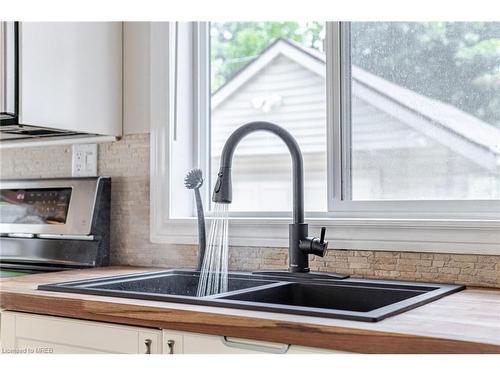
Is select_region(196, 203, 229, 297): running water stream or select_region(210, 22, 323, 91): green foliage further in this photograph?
select_region(210, 22, 323, 91): green foliage

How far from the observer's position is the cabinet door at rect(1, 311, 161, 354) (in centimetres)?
141

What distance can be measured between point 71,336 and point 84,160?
3.29ft

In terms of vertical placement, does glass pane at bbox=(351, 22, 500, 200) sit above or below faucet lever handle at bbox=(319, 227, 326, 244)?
above

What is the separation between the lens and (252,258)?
2021 mm

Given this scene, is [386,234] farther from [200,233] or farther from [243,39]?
[243,39]

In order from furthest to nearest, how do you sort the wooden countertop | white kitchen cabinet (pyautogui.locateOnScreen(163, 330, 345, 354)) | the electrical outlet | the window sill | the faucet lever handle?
the electrical outlet < the faucet lever handle < the window sill < white kitchen cabinet (pyautogui.locateOnScreen(163, 330, 345, 354)) < the wooden countertop

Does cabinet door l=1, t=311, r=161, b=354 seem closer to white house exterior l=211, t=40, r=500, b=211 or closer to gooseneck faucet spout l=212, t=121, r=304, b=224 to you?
gooseneck faucet spout l=212, t=121, r=304, b=224

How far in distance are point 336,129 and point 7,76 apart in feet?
3.30

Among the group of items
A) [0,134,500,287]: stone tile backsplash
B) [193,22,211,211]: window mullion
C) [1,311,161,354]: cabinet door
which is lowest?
[1,311,161,354]: cabinet door

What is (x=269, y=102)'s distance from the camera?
7.18 ft

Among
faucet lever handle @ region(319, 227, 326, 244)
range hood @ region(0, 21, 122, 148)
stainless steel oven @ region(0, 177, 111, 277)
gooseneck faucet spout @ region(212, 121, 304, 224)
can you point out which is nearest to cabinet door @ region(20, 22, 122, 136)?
range hood @ region(0, 21, 122, 148)


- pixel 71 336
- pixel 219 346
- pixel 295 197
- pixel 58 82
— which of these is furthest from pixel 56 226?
pixel 219 346

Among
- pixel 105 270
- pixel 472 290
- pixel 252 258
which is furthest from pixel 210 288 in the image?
pixel 472 290

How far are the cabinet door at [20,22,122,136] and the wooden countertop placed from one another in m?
0.65
